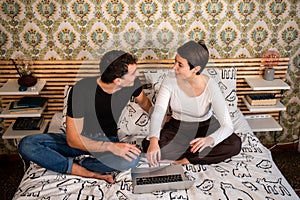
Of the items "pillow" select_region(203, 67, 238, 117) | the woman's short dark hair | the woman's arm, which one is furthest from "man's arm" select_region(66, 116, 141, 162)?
"pillow" select_region(203, 67, 238, 117)

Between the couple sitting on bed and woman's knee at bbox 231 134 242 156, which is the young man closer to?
the couple sitting on bed

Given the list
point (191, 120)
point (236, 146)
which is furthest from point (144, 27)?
point (236, 146)

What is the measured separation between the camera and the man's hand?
2.31m

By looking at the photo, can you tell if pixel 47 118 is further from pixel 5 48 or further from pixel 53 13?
pixel 53 13

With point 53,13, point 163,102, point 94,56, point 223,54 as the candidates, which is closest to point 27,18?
point 53,13

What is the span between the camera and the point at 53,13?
2.92 meters

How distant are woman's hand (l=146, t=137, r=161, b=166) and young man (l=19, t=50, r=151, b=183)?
0.09m

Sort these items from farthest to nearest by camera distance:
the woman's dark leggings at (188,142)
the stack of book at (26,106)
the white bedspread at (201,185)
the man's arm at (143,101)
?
the stack of book at (26,106), the man's arm at (143,101), the woman's dark leggings at (188,142), the white bedspread at (201,185)

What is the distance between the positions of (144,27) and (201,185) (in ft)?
4.72

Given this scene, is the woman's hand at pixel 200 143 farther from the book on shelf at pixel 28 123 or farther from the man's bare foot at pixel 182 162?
the book on shelf at pixel 28 123

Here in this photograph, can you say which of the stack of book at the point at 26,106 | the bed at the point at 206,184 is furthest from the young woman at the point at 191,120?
the stack of book at the point at 26,106

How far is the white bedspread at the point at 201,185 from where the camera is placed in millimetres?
2080

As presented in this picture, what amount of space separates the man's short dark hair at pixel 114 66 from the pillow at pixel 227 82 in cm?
88

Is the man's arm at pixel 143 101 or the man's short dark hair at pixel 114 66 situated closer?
the man's short dark hair at pixel 114 66
